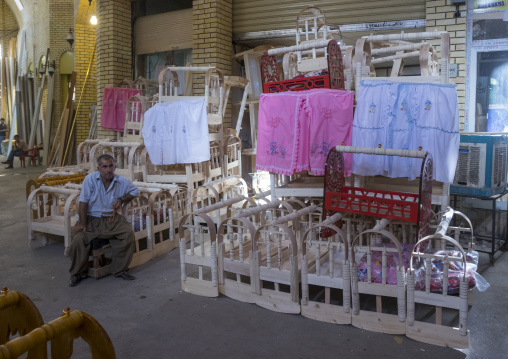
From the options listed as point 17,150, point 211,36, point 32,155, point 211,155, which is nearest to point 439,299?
point 211,155

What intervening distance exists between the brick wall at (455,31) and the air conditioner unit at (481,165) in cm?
97

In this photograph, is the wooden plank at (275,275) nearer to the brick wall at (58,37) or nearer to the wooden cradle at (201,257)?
the wooden cradle at (201,257)

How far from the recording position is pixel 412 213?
13.4 feet

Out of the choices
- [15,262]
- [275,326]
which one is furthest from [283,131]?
[15,262]

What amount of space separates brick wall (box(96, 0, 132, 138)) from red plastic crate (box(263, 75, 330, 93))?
6.06 m

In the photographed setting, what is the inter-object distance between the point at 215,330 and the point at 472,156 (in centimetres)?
382

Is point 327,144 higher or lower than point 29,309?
higher

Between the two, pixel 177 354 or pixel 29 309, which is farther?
pixel 177 354

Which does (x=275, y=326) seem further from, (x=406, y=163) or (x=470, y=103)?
(x=470, y=103)

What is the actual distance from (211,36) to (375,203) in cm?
588

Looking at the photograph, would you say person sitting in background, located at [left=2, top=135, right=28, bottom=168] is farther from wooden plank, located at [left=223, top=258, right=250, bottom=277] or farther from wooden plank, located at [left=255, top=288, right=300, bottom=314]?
wooden plank, located at [left=255, top=288, right=300, bottom=314]

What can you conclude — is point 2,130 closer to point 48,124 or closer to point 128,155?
point 48,124

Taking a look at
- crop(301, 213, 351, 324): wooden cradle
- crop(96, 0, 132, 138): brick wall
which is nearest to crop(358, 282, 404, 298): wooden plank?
crop(301, 213, 351, 324): wooden cradle

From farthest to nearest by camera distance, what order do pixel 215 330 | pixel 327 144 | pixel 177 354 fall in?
pixel 327 144, pixel 215 330, pixel 177 354
